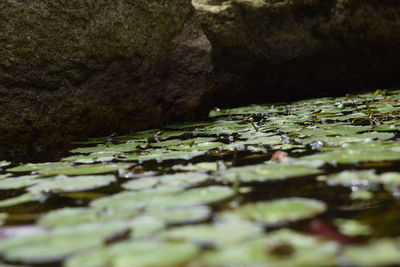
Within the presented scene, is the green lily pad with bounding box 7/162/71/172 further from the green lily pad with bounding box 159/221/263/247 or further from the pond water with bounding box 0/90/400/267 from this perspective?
the green lily pad with bounding box 159/221/263/247

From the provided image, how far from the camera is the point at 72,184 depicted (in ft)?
3.56

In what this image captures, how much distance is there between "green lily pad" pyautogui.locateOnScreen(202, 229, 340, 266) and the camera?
0.56 meters

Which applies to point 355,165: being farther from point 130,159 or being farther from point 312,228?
point 130,159

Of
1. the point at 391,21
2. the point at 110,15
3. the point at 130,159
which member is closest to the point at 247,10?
the point at 391,21

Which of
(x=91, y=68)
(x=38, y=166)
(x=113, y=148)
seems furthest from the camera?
(x=91, y=68)

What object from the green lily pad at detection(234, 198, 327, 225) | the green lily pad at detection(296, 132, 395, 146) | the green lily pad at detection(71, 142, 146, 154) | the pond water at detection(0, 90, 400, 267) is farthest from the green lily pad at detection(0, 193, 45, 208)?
the green lily pad at detection(296, 132, 395, 146)

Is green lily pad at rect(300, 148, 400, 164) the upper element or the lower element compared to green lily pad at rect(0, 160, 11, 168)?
upper

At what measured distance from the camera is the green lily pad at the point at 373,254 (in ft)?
1.79

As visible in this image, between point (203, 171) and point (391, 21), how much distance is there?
125 inches

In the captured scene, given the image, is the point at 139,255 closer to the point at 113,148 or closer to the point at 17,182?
the point at 17,182

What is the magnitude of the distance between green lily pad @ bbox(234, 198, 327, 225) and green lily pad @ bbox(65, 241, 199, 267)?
164 mm

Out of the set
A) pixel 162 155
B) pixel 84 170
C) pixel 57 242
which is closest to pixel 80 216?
pixel 57 242

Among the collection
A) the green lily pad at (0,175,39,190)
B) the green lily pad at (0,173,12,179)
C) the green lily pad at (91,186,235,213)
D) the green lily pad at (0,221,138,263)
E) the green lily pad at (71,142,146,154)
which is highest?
the green lily pad at (0,221,138,263)

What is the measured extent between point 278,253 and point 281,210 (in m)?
0.17
